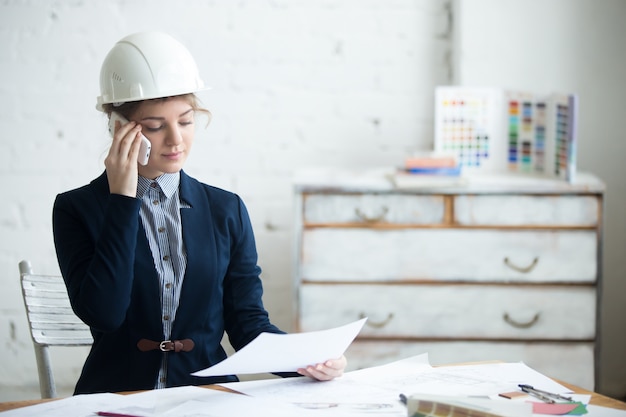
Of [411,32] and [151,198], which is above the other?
[411,32]

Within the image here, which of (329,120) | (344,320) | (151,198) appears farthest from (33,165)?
(151,198)

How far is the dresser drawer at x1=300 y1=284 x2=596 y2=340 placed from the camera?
2.55m

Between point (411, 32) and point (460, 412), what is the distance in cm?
210

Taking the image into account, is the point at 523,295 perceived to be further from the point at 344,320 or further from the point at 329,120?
the point at 329,120

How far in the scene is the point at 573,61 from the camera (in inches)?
116

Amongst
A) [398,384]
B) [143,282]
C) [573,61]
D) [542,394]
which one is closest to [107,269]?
[143,282]

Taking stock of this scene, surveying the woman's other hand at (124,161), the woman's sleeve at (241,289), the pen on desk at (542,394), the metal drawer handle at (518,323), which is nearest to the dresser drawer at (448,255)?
the metal drawer handle at (518,323)

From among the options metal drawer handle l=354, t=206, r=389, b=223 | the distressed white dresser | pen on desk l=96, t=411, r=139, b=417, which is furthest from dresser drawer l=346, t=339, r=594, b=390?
pen on desk l=96, t=411, r=139, b=417

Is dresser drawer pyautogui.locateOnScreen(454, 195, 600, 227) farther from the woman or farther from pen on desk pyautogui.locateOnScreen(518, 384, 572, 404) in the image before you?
pen on desk pyautogui.locateOnScreen(518, 384, 572, 404)

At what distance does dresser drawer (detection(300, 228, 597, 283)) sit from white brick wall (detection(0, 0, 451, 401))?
527mm

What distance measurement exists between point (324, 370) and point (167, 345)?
34cm

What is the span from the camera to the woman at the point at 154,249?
4.64 feet

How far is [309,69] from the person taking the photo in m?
2.97

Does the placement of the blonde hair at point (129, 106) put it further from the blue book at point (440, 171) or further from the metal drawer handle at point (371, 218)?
the blue book at point (440, 171)
